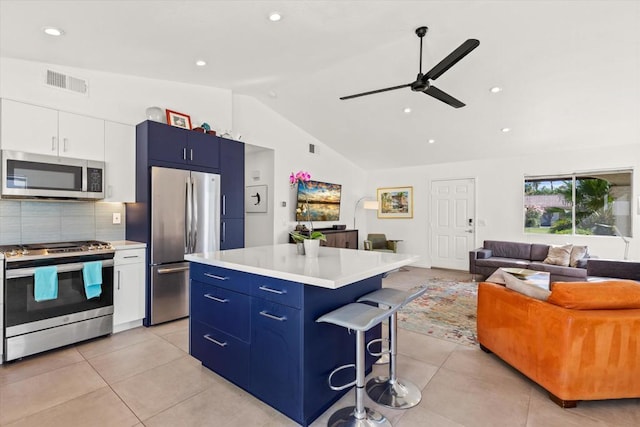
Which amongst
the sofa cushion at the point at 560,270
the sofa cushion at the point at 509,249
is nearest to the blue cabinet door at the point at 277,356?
the sofa cushion at the point at 560,270

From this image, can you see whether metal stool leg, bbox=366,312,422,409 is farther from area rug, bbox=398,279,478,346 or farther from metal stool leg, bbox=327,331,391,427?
area rug, bbox=398,279,478,346

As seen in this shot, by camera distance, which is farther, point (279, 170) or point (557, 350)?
point (279, 170)

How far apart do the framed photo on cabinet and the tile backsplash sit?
119 centimetres

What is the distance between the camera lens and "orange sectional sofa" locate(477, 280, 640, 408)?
192 cm

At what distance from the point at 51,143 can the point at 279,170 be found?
323 cm

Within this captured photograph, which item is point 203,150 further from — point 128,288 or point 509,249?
point 509,249

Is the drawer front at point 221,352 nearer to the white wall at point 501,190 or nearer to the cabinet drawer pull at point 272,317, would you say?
the cabinet drawer pull at point 272,317

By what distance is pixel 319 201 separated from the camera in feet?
21.2

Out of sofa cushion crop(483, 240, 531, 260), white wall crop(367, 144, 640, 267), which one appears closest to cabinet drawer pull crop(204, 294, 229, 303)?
sofa cushion crop(483, 240, 531, 260)

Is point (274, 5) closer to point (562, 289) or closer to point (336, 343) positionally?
point (336, 343)

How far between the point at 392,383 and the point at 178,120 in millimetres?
3808

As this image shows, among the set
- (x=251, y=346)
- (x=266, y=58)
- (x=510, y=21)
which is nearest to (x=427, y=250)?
(x=510, y=21)

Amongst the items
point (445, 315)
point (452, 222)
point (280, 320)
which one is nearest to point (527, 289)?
point (445, 315)

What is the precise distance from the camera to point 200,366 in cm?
250
